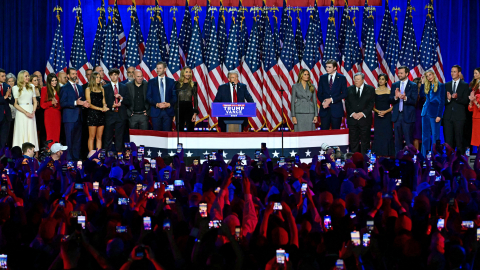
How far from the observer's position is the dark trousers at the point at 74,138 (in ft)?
28.3

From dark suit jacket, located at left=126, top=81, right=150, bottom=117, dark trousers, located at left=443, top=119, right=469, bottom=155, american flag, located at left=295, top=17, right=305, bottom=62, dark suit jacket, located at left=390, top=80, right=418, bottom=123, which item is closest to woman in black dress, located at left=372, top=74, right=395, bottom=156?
dark suit jacket, located at left=390, top=80, right=418, bottom=123

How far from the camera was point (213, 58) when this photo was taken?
10.9m

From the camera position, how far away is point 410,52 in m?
10.6

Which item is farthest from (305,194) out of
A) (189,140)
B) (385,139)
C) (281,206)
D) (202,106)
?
(202,106)

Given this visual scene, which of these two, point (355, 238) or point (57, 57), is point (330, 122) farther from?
point (355, 238)

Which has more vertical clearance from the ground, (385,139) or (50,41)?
(50,41)

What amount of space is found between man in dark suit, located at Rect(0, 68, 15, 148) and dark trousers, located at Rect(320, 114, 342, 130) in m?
4.53

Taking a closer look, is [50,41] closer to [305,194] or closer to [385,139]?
[385,139]

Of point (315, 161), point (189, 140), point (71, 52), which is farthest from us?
point (71, 52)

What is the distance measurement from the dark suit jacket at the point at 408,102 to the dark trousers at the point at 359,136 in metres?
0.53

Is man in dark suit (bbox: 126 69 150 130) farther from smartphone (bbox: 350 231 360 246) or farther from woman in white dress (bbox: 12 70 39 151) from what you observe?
smartphone (bbox: 350 231 360 246)

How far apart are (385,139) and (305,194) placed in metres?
6.45

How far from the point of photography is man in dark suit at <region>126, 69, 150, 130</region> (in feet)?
28.5

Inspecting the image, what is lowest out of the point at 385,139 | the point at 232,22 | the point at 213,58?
the point at 385,139
